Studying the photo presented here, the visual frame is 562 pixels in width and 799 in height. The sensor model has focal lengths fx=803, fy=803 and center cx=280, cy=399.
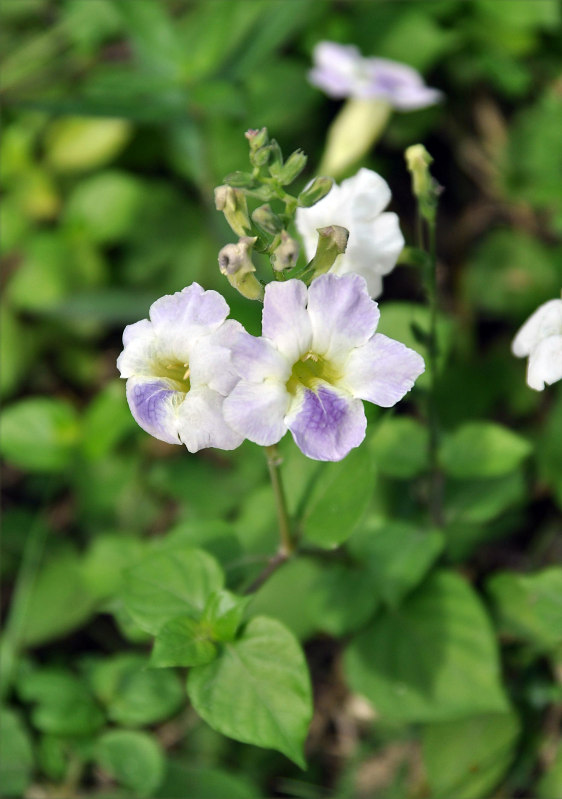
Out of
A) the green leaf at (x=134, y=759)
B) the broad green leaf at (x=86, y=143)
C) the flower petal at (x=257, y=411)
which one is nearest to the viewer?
the flower petal at (x=257, y=411)

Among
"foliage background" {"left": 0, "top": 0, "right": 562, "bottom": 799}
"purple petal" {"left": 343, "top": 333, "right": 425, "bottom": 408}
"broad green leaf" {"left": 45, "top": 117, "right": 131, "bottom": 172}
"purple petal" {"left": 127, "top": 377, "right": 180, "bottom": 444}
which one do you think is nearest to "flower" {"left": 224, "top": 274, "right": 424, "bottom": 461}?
"purple petal" {"left": 343, "top": 333, "right": 425, "bottom": 408}

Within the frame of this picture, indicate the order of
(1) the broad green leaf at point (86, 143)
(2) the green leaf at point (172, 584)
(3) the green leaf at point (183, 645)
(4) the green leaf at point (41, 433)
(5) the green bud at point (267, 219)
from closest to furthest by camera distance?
(5) the green bud at point (267, 219)
(3) the green leaf at point (183, 645)
(2) the green leaf at point (172, 584)
(4) the green leaf at point (41, 433)
(1) the broad green leaf at point (86, 143)

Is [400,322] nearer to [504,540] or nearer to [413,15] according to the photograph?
[504,540]

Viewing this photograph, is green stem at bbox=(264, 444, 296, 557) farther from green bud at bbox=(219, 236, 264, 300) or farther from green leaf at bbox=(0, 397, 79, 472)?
green leaf at bbox=(0, 397, 79, 472)

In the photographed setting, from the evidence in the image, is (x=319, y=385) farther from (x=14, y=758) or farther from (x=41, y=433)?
(x=41, y=433)

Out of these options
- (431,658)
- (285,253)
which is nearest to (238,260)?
(285,253)

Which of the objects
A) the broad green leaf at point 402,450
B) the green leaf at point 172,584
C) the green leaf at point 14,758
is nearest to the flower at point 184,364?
the green leaf at point 172,584

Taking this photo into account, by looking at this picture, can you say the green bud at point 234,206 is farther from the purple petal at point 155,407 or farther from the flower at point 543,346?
the flower at point 543,346

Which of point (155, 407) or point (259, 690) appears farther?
point (259, 690)
